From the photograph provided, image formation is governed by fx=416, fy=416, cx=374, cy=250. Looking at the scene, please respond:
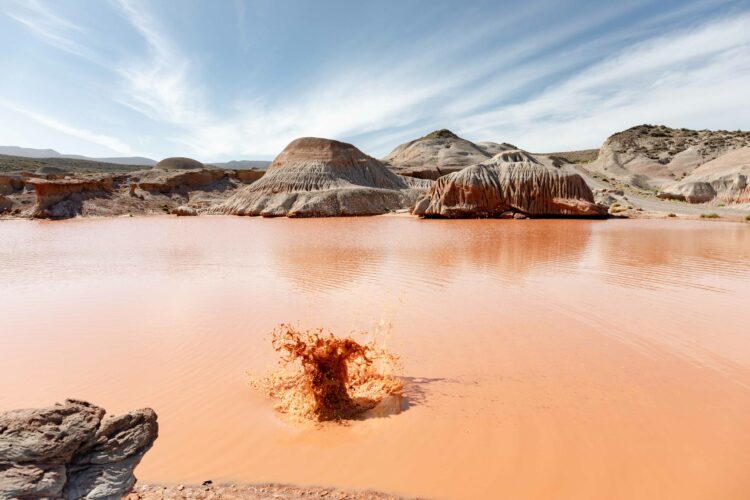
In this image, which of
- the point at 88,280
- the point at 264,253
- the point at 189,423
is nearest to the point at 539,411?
the point at 189,423

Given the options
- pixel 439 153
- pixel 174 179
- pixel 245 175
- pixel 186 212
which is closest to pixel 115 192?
pixel 174 179

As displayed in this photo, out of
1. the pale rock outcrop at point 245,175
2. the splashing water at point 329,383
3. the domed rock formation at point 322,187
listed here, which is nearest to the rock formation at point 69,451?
the splashing water at point 329,383

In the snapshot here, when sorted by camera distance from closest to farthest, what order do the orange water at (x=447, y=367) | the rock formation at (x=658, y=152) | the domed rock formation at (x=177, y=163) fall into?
the orange water at (x=447, y=367) → the rock formation at (x=658, y=152) → the domed rock formation at (x=177, y=163)

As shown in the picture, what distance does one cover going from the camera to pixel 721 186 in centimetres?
3138

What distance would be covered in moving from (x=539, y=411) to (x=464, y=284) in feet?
15.6

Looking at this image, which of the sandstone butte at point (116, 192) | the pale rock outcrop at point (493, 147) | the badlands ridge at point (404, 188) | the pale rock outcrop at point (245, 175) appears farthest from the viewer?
the pale rock outcrop at point (493, 147)

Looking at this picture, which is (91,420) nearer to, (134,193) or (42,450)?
(42,450)

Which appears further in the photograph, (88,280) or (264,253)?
→ (264,253)

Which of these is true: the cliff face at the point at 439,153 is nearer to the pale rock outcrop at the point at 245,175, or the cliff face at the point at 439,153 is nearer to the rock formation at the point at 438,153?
the rock formation at the point at 438,153

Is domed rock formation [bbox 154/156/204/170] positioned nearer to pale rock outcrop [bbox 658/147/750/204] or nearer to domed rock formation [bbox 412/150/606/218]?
domed rock formation [bbox 412/150/606/218]

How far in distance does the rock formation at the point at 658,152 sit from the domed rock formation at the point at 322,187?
98.2 ft

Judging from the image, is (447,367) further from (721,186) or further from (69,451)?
(721,186)

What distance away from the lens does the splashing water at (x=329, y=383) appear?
148 inches

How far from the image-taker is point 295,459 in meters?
3.09
